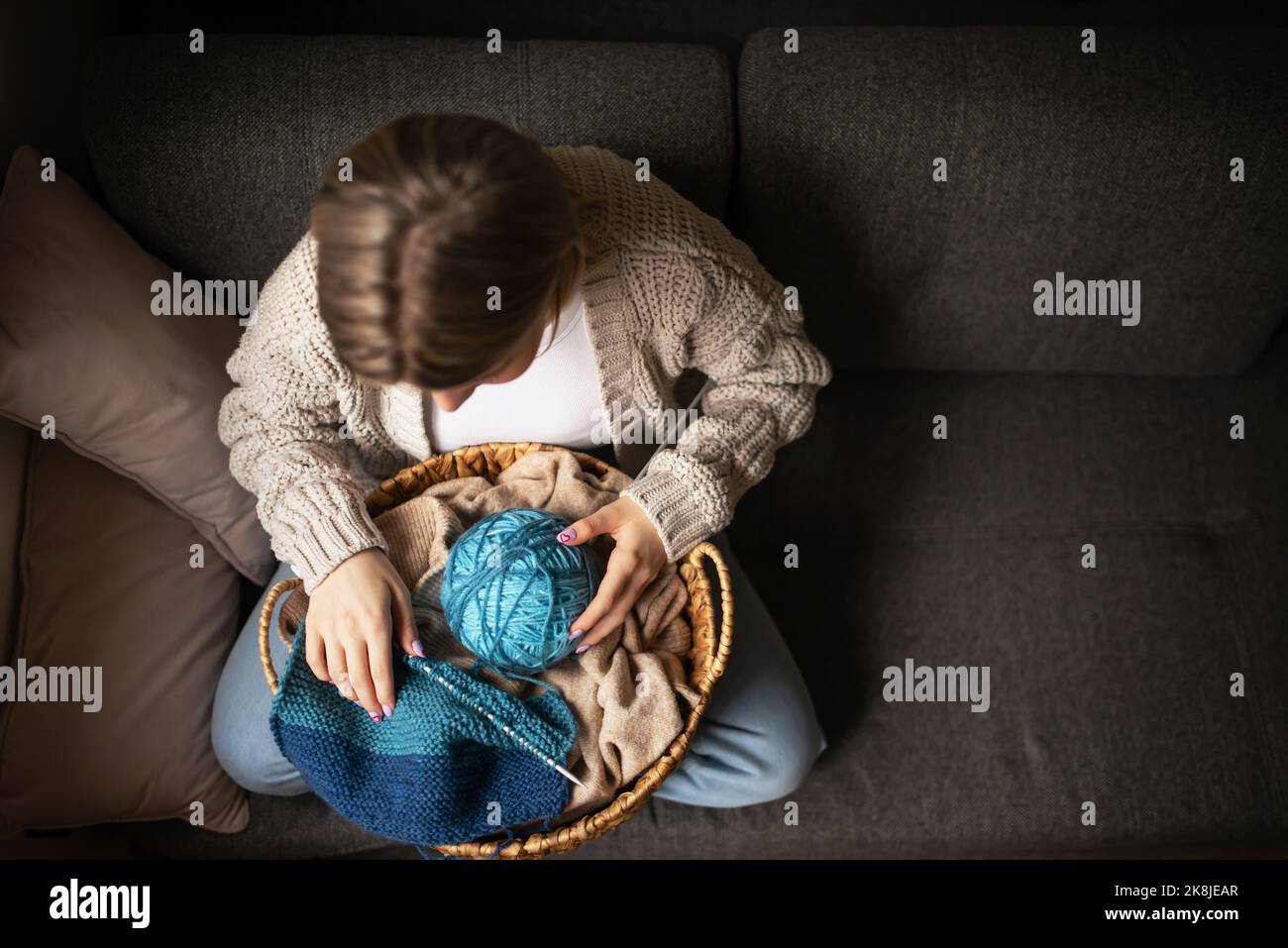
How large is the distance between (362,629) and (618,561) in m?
0.25

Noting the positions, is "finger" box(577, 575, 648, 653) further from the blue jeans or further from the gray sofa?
the gray sofa

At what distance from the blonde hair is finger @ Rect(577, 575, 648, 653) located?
32 centimetres

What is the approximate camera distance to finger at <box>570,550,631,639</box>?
927 mm

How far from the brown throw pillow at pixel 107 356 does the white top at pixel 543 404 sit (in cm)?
27

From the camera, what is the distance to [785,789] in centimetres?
112

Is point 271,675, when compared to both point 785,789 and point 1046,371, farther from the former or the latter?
point 1046,371

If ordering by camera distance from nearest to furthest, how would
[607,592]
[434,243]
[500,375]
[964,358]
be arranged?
[434,243] → [500,375] → [607,592] → [964,358]

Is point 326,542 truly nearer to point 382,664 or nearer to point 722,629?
point 382,664

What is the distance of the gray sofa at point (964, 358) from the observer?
109cm

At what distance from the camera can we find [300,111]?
1.06m

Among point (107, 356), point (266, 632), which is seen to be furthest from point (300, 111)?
point (266, 632)

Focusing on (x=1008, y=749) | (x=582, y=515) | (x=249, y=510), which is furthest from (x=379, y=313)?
(x=1008, y=749)
